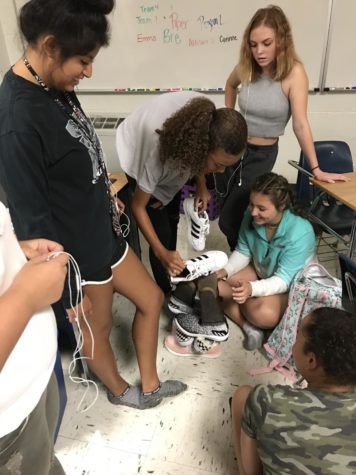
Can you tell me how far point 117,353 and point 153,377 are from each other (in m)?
0.34

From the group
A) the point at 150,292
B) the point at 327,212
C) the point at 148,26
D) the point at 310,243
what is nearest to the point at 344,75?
the point at 327,212

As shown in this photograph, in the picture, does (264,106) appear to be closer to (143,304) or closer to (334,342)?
(143,304)

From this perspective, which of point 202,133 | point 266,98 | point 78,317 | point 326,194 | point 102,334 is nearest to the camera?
point 78,317

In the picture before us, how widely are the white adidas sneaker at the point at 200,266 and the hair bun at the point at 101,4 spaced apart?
37.6 inches

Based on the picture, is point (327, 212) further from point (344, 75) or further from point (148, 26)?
point (148, 26)

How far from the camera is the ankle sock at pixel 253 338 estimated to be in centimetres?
179

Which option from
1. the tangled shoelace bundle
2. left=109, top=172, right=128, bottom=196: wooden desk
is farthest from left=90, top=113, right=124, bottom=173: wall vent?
the tangled shoelace bundle

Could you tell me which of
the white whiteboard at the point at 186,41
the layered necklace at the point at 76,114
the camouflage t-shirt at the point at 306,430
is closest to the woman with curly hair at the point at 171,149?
the layered necklace at the point at 76,114

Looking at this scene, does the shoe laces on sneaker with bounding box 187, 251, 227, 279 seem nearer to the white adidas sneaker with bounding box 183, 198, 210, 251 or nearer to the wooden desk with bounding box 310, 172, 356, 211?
the white adidas sneaker with bounding box 183, 198, 210, 251

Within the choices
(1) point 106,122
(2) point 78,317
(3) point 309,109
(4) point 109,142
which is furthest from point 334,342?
(3) point 309,109

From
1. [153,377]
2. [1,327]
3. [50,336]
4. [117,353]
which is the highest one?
[1,327]

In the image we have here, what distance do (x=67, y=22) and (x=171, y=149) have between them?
551 mm

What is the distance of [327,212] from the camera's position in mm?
2139

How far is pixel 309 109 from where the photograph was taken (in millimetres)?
2801
